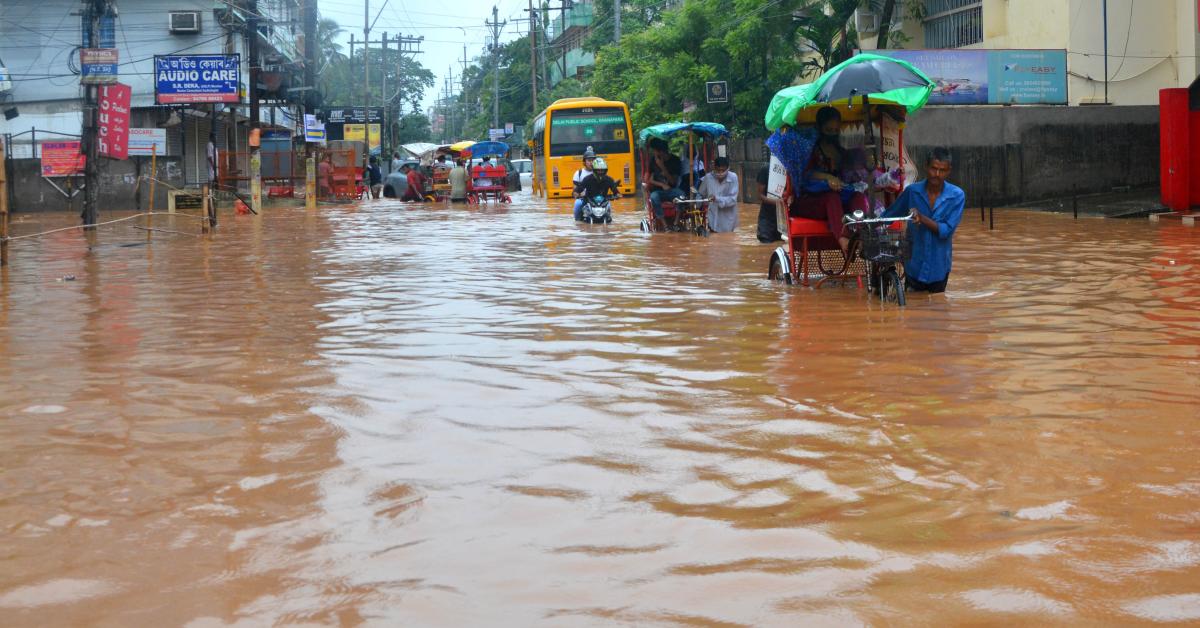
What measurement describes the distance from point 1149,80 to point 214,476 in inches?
1014

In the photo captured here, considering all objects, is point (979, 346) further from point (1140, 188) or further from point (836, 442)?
point (1140, 188)

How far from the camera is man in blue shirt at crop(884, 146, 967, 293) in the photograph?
32.9ft

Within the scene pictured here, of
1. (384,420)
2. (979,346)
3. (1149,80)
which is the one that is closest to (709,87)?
(1149,80)

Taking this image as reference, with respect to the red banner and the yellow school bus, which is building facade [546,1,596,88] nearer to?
the yellow school bus

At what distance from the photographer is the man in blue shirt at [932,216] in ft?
32.9

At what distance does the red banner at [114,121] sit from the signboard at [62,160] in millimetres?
10304

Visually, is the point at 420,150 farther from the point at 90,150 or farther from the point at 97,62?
the point at 97,62

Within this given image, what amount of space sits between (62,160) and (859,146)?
2909 centimetres

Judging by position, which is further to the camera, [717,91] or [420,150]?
[420,150]

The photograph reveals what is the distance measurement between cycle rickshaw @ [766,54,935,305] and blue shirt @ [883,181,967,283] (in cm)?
31

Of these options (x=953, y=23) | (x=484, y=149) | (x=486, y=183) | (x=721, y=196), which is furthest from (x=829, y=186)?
(x=484, y=149)

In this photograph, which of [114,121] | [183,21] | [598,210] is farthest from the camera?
[183,21]

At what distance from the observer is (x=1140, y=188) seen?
2666 cm

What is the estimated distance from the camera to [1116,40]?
87.8ft
